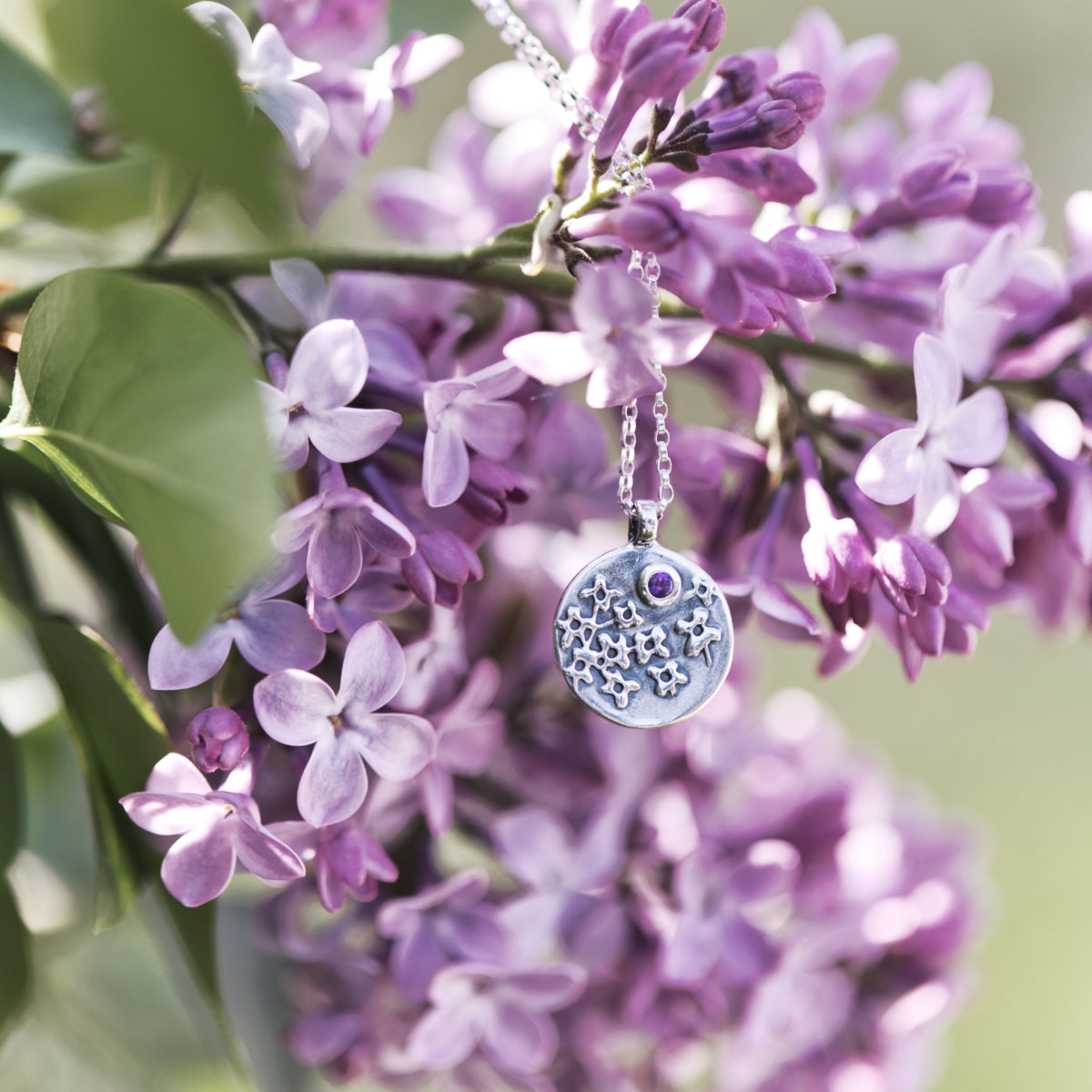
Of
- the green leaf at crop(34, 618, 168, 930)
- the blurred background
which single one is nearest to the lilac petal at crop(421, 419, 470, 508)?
Answer: the green leaf at crop(34, 618, 168, 930)

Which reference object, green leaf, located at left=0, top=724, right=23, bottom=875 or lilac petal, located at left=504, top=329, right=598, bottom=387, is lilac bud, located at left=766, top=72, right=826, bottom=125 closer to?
lilac petal, located at left=504, top=329, right=598, bottom=387

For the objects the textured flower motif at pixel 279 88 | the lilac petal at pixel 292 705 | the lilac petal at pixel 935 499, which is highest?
the textured flower motif at pixel 279 88

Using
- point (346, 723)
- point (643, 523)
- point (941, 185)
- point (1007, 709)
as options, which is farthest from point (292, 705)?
point (1007, 709)

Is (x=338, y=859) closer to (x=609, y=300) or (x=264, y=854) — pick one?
(x=264, y=854)

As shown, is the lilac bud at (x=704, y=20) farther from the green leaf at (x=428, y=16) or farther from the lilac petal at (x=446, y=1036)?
the lilac petal at (x=446, y=1036)

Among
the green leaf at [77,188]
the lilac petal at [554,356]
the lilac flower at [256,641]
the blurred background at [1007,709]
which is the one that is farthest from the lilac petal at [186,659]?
the blurred background at [1007,709]

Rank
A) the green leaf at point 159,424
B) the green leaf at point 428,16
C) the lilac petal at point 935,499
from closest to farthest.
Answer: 1. the green leaf at point 159,424
2. the lilac petal at point 935,499
3. the green leaf at point 428,16
